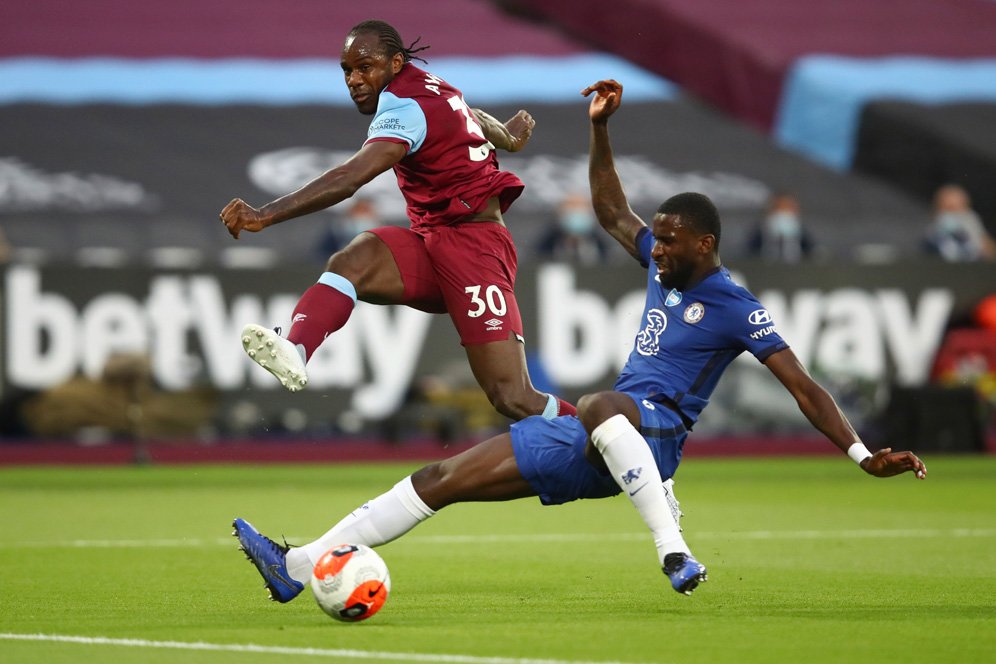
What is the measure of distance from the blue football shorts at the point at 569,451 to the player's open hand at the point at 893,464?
2.79 ft

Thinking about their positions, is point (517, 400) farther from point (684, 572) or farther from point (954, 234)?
point (954, 234)

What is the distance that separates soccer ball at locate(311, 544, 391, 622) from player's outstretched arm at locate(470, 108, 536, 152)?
101 inches

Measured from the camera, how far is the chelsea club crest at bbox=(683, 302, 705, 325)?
22.0ft

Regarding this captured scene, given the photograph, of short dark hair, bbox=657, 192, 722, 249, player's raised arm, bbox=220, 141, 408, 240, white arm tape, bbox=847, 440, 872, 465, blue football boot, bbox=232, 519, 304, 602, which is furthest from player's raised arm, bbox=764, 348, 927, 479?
blue football boot, bbox=232, 519, 304, 602

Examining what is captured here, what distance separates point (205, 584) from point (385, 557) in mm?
1569

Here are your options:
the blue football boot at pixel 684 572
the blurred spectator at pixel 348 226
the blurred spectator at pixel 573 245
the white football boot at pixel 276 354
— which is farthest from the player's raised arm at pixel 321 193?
the blurred spectator at pixel 348 226

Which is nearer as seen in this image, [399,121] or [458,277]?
[399,121]

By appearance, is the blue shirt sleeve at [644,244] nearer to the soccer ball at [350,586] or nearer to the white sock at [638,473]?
the white sock at [638,473]

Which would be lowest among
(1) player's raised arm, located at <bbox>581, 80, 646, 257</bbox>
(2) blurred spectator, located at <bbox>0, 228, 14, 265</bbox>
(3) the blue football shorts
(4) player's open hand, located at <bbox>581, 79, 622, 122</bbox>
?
(3) the blue football shorts

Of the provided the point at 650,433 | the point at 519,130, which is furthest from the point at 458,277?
the point at 650,433

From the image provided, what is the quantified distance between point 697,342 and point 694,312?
0.13 metres

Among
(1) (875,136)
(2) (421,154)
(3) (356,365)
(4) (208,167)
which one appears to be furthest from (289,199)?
(1) (875,136)

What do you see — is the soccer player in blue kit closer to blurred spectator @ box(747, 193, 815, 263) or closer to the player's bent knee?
the player's bent knee

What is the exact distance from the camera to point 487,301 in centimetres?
759
